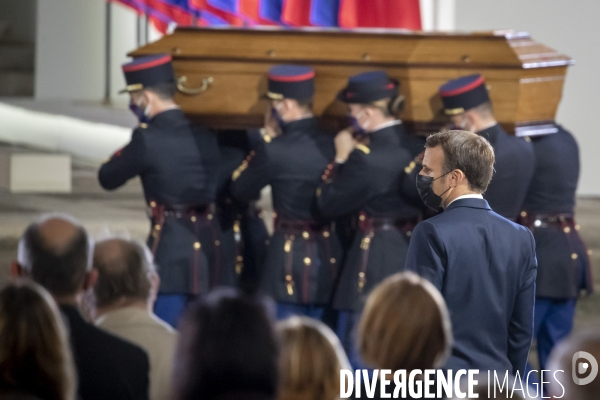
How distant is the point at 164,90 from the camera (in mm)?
4117

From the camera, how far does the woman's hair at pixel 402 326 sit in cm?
204

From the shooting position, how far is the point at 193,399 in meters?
1.60

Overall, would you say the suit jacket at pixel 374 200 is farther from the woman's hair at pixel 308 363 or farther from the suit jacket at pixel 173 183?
the woman's hair at pixel 308 363

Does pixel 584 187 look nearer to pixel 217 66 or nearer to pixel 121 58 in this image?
pixel 217 66

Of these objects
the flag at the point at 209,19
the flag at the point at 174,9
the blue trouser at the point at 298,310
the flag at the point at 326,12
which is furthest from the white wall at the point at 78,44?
the blue trouser at the point at 298,310

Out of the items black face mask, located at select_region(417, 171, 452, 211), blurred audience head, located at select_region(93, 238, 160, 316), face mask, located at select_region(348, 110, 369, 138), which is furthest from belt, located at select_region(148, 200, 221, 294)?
blurred audience head, located at select_region(93, 238, 160, 316)

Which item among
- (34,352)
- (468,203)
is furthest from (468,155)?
(34,352)

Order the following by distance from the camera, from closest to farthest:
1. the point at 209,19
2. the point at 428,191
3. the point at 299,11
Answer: the point at 428,191, the point at 299,11, the point at 209,19

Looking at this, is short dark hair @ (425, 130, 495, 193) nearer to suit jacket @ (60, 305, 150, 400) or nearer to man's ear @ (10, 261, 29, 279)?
suit jacket @ (60, 305, 150, 400)

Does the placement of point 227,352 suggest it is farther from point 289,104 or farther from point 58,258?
point 289,104

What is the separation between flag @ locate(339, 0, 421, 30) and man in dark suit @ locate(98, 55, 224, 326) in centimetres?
139

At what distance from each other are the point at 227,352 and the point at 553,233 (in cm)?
286

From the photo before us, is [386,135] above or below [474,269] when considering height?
above

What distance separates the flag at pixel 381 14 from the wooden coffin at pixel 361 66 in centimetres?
111
